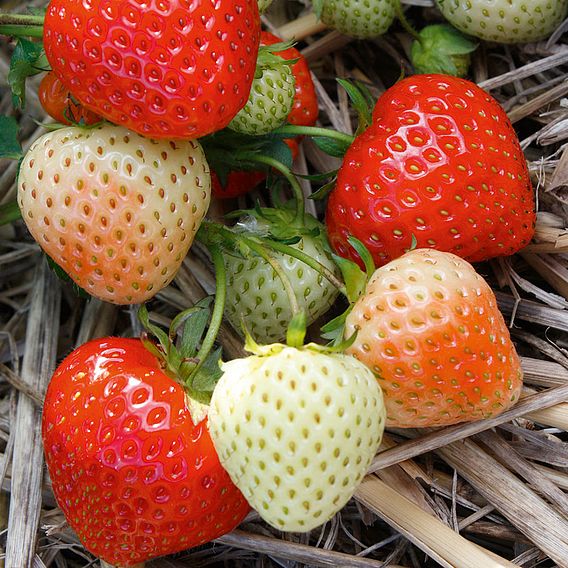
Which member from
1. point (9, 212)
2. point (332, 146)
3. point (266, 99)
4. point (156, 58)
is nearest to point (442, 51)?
point (332, 146)

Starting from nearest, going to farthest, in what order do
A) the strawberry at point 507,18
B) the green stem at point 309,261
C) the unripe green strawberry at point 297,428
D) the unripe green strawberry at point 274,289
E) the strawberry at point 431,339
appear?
1. the unripe green strawberry at point 297,428
2. the strawberry at point 431,339
3. the green stem at point 309,261
4. the unripe green strawberry at point 274,289
5. the strawberry at point 507,18

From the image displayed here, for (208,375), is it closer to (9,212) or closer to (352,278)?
(352,278)

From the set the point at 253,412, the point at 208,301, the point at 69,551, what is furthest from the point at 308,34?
the point at 69,551

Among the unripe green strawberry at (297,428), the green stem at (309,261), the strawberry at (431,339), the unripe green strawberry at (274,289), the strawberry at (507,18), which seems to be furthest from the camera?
the strawberry at (507,18)

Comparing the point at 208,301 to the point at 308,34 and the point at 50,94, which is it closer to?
the point at 50,94

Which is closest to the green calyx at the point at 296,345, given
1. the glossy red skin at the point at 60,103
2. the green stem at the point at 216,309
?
the green stem at the point at 216,309

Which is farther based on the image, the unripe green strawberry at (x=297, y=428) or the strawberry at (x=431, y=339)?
the strawberry at (x=431, y=339)

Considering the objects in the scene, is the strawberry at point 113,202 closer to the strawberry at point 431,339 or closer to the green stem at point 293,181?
the green stem at point 293,181
